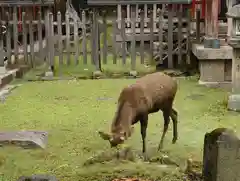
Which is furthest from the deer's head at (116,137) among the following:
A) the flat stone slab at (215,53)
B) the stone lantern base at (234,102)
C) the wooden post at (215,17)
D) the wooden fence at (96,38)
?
the wooden fence at (96,38)

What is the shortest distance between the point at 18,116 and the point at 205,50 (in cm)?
455

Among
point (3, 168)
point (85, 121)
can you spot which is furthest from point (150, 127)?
point (3, 168)

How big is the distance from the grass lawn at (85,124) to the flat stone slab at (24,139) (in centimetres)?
10

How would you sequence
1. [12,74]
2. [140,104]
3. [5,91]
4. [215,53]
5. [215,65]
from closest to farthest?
[140,104] < [5,91] < [215,53] < [215,65] < [12,74]

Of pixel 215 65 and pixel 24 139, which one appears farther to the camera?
pixel 215 65

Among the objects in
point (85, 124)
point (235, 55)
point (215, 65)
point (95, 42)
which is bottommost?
point (85, 124)

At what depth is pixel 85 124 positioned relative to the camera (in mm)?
8344

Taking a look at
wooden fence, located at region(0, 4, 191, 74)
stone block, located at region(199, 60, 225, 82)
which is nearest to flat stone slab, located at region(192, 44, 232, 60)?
stone block, located at region(199, 60, 225, 82)

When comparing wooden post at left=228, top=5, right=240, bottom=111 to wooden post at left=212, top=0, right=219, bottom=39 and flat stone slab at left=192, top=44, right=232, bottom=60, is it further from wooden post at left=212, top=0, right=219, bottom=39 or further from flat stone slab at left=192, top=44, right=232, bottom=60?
wooden post at left=212, top=0, right=219, bottom=39

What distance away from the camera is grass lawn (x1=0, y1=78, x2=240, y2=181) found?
615 cm

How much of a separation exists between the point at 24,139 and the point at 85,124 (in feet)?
5.09

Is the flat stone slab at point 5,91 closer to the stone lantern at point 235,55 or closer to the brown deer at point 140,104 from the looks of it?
the brown deer at point 140,104

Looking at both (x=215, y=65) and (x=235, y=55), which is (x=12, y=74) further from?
(x=235, y=55)

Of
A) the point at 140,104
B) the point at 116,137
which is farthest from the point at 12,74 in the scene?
the point at 116,137
